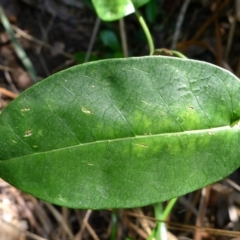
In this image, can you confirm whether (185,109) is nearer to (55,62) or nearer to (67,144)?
(67,144)

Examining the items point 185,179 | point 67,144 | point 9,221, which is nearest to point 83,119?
point 67,144

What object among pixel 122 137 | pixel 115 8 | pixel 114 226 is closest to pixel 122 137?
pixel 122 137

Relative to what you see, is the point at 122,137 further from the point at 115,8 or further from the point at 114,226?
the point at 114,226

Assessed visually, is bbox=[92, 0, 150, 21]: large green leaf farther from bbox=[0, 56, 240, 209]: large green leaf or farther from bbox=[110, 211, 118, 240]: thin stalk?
bbox=[110, 211, 118, 240]: thin stalk

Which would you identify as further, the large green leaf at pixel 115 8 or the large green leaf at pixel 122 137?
the large green leaf at pixel 115 8

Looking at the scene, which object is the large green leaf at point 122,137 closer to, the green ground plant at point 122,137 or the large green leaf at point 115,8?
the green ground plant at point 122,137

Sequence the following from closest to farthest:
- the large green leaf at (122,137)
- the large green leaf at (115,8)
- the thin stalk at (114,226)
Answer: the large green leaf at (122,137)
the large green leaf at (115,8)
the thin stalk at (114,226)

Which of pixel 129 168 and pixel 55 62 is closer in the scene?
pixel 129 168

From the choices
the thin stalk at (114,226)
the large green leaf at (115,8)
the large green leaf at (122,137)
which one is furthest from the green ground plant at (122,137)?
the thin stalk at (114,226)
